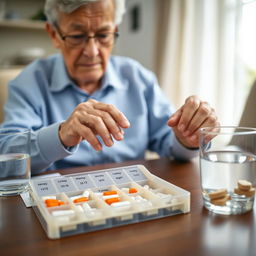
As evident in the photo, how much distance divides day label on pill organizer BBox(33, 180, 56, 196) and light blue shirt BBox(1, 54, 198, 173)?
1.60ft

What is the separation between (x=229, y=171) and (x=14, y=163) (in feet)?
1.67

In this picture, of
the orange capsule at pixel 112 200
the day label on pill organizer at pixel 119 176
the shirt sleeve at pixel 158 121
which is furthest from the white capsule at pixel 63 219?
the shirt sleeve at pixel 158 121

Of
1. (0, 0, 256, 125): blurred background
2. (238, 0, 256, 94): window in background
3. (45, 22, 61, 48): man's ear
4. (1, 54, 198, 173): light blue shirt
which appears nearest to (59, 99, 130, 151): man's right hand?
(1, 54, 198, 173): light blue shirt

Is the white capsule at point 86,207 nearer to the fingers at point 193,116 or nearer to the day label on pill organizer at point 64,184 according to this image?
the day label on pill organizer at point 64,184

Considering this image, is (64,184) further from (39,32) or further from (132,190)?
(39,32)

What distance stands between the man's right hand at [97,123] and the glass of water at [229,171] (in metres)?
0.23

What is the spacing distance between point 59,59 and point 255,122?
92 cm

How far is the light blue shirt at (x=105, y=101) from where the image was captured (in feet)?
4.18

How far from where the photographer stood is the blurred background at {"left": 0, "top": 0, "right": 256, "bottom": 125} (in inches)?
94.8

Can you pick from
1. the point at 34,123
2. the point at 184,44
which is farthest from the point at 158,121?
the point at 184,44

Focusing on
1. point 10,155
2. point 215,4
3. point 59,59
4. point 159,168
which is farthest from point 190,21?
point 10,155

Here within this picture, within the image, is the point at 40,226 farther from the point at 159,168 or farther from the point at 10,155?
the point at 159,168

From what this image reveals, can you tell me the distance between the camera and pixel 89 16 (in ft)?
3.91

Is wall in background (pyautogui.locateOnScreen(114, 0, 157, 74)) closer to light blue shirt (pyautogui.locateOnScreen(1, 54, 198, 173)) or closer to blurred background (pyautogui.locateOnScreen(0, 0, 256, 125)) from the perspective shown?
blurred background (pyautogui.locateOnScreen(0, 0, 256, 125))
